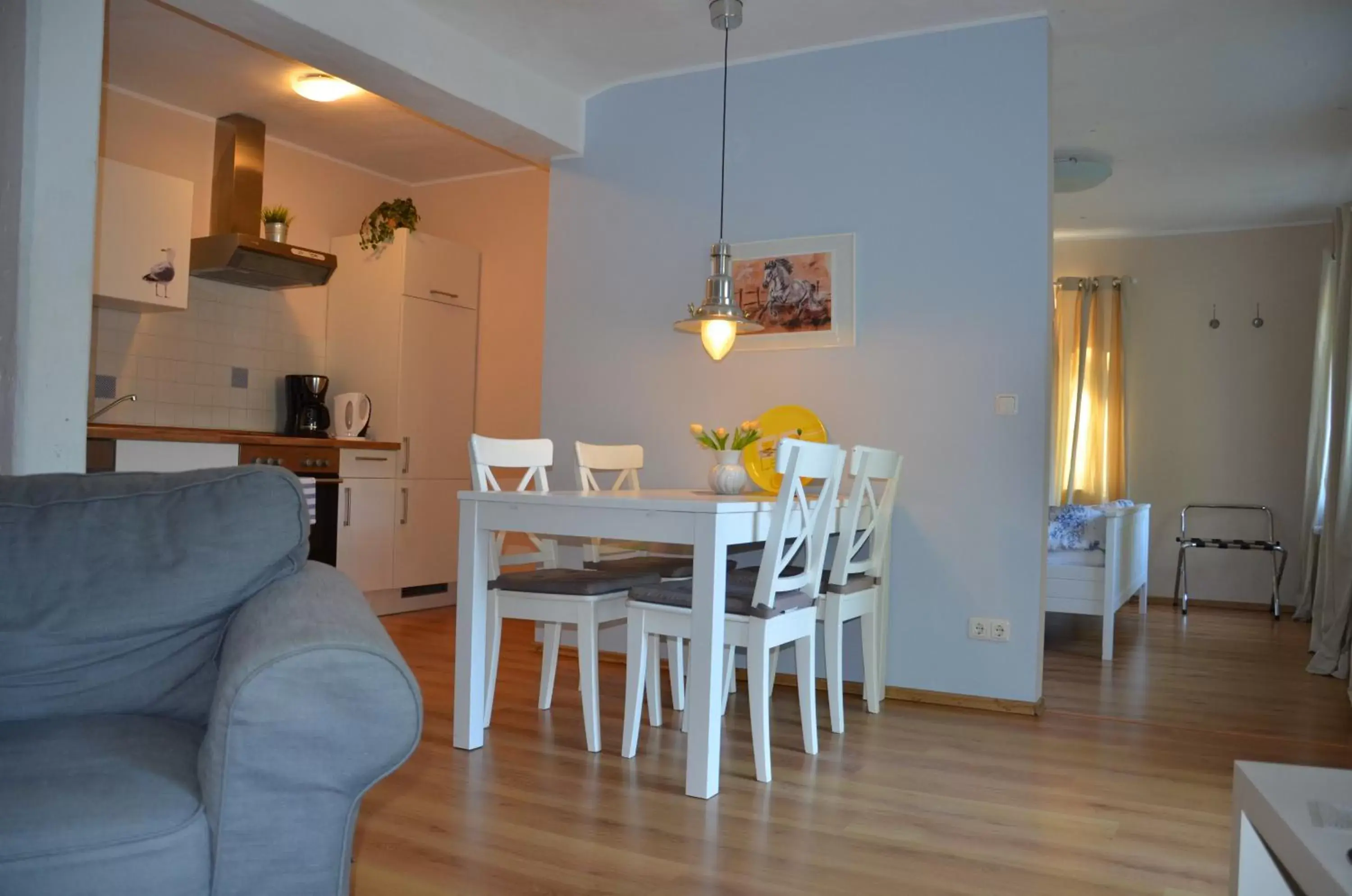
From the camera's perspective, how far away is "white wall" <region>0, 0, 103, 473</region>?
2689mm

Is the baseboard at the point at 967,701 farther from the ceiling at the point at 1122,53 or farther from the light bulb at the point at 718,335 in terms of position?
the ceiling at the point at 1122,53

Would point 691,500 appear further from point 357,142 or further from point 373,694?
point 357,142

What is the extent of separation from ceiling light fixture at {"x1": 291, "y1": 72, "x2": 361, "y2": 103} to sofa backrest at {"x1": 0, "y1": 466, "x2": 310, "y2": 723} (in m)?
3.44

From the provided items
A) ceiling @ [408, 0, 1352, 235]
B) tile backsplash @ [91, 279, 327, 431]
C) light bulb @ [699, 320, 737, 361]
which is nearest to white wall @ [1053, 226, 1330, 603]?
ceiling @ [408, 0, 1352, 235]

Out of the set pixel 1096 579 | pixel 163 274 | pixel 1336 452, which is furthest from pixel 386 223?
pixel 1336 452

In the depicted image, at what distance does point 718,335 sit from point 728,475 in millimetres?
491

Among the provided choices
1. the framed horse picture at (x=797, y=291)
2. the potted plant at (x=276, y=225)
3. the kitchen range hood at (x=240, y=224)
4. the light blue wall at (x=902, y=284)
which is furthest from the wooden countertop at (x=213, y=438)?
the framed horse picture at (x=797, y=291)

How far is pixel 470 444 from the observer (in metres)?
3.29

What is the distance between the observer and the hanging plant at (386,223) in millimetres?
5738

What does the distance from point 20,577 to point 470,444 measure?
1706 mm

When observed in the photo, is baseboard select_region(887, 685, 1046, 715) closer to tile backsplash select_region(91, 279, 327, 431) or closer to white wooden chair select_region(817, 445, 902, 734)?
white wooden chair select_region(817, 445, 902, 734)

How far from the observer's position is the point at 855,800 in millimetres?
2650

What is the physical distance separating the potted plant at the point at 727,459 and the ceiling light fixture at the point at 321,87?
8.19 feet

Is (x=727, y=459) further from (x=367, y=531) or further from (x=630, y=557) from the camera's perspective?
(x=367, y=531)
